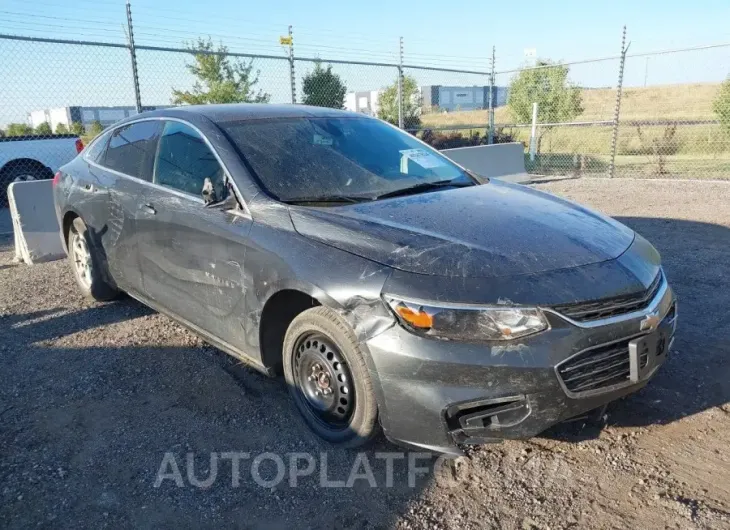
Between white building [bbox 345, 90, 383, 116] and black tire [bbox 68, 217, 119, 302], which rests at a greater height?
white building [bbox 345, 90, 383, 116]

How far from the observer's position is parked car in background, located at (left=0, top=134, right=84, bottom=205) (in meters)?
10.5

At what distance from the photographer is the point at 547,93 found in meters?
19.1

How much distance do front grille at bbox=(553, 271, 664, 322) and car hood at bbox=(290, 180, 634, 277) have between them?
0.69 feet

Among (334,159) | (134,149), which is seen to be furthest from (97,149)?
(334,159)

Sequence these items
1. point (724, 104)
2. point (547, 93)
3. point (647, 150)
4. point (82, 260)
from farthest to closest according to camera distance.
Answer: point (547, 93)
point (647, 150)
point (724, 104)
point (82, 260)

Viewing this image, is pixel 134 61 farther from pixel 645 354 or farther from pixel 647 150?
pixel 647 150

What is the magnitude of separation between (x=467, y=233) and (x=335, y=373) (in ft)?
3.09

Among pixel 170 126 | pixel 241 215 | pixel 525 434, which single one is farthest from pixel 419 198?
pixel 170 126

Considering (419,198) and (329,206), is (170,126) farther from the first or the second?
(419,198)

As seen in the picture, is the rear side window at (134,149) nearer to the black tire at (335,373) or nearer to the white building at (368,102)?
the black tire at (335,373)

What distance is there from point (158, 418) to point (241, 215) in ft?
4.17

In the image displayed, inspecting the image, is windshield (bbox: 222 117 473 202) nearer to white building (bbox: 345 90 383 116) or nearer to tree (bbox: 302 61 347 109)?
tree (bbox: 302 61 347 109)

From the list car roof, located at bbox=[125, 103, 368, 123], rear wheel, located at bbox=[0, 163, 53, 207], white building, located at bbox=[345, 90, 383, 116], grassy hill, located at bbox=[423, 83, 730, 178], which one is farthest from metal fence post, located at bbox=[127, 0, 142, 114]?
white building, located at bbox=[345, 90, 383, 116]

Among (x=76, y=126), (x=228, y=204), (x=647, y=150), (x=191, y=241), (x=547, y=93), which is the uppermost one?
(x=547, y=93)
